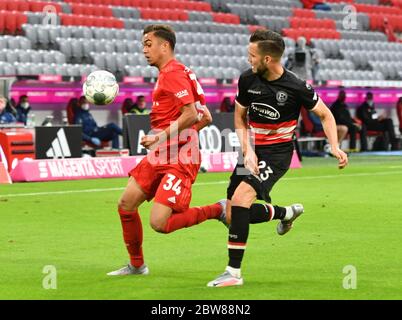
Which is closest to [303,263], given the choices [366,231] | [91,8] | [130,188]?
[130,188]

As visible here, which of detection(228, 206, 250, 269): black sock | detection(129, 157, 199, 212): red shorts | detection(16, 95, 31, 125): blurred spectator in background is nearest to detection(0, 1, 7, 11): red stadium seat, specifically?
detection(16, 95, 31, 125): blurred spectator in background

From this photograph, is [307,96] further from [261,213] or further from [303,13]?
[303,13]

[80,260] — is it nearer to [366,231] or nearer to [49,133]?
[366,231]

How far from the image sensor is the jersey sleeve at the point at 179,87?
848cm

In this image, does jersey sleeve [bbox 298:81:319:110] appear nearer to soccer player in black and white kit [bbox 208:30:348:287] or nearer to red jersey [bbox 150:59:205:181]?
soccer player in black and white kit [bbox 208:30:348:287]

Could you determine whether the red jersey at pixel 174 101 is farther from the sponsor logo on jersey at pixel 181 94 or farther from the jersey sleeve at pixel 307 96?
the jersey sleeve at pixel 307 96

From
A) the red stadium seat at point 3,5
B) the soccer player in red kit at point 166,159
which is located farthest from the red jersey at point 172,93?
the red stadium seat at point 3,5

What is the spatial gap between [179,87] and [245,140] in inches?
27.9

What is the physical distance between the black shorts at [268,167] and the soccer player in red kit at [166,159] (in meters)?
0.38

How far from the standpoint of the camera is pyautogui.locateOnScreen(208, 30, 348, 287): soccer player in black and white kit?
27.3ft

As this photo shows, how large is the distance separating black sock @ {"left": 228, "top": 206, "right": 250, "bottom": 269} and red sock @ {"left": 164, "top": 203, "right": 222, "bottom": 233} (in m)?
0.53

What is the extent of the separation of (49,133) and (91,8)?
11.3 metres

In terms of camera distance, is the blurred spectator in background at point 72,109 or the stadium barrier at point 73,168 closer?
the stadium barrier at point 73,168

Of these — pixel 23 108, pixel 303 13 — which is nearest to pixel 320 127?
pixel 23 108
